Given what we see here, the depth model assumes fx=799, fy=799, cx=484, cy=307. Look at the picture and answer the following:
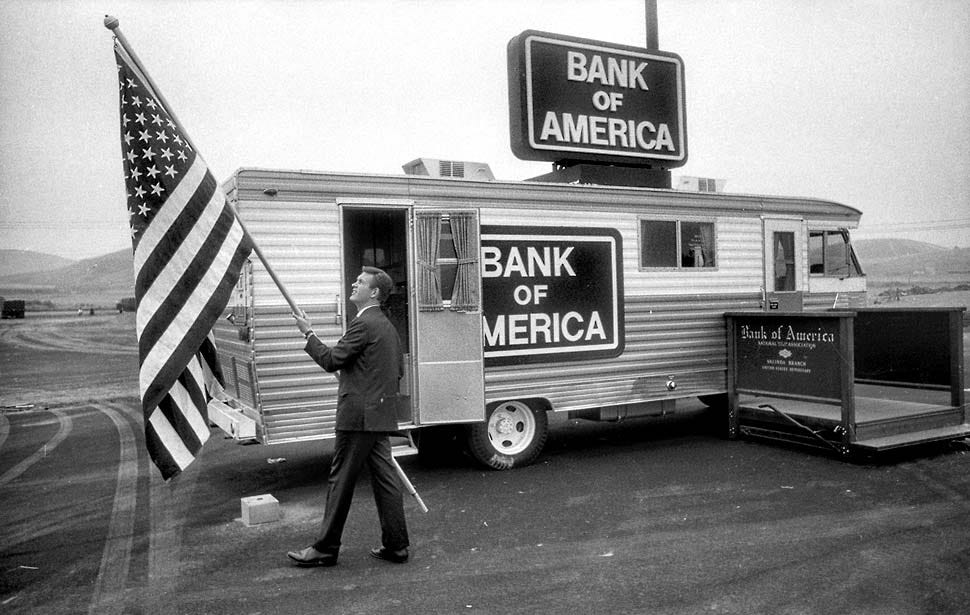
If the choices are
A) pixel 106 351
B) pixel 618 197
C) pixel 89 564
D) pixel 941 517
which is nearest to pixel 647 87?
pixel 618 197

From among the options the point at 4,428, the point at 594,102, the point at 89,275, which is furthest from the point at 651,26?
the point at 89,275

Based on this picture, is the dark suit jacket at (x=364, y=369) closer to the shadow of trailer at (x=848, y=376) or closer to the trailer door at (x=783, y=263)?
the shadow of trailer at (x=848, y=376)

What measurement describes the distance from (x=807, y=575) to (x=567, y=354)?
384 centimetres

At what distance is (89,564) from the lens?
546 cm

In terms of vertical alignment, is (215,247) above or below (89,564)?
above

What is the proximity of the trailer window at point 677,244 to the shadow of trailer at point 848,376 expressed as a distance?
822 mm

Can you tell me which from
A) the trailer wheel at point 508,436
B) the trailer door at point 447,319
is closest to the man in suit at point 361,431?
the trailer door at point 447,319

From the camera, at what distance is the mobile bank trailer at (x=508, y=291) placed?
712 centimetres

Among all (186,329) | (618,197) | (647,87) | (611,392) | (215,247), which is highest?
(647,87)

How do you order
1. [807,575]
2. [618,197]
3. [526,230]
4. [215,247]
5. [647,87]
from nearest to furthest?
1. [807,575]
2. [215,247]
3. [526,230]
4. [618,197]
5. [647,87]

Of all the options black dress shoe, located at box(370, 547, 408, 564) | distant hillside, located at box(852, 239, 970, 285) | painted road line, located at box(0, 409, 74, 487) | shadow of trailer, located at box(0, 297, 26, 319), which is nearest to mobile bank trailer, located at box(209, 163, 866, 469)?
black dress shoe, located at box(370, 547, 408, 564)

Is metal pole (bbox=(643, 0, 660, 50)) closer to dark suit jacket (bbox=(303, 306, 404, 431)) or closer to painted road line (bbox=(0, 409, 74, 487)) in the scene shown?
dark suit jacket (bbox=(303, 306, 404, 431))

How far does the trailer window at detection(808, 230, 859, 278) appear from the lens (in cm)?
1034

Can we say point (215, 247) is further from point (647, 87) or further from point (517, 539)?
point (647, 87)
